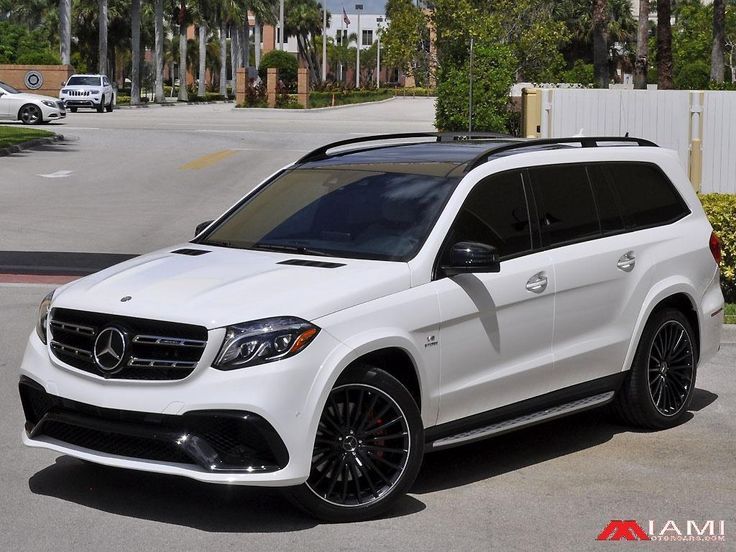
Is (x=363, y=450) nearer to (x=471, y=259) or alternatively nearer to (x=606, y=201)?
(x=471, y=259)

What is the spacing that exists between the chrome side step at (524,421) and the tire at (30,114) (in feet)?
127

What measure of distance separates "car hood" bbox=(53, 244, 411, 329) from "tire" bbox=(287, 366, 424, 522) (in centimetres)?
39

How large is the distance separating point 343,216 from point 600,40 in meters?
36.2

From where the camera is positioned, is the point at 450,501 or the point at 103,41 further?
the point at 103,41

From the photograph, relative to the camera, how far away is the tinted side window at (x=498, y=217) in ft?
23.0

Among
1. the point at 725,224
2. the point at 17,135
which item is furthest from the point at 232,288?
the point at 17,135

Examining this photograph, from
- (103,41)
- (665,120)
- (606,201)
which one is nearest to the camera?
(606,201)

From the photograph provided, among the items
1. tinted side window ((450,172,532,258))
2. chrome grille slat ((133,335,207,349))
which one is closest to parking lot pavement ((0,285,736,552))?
chrome grille slat ((133,335,207,349))

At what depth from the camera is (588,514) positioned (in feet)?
21.1

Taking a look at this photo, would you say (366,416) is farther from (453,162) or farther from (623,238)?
(623,238)

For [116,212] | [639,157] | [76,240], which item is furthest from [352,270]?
[116,212]

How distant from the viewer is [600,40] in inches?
1652

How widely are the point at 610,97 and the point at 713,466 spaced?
55.0 feet

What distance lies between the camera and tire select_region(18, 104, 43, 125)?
44156 mm
